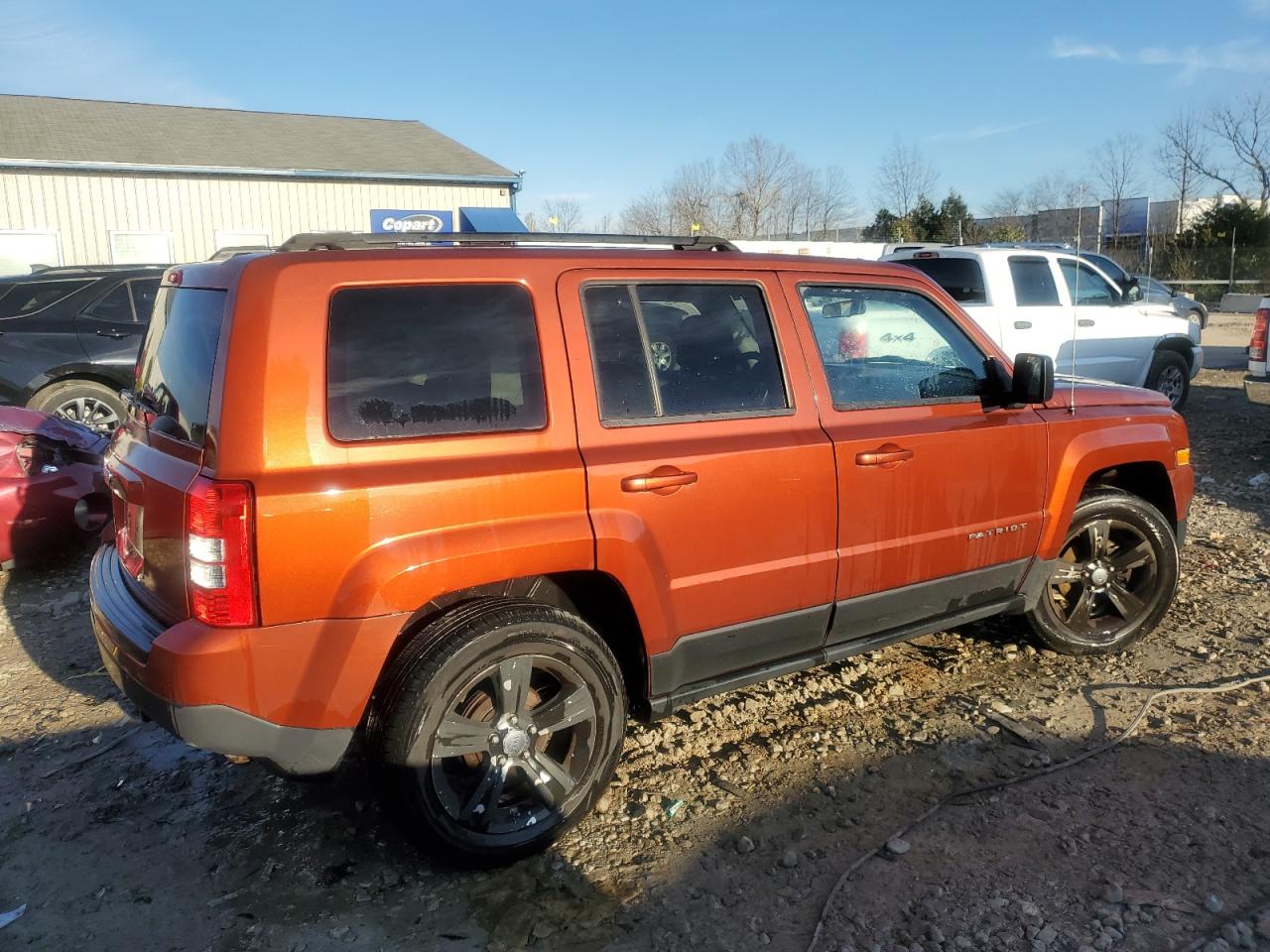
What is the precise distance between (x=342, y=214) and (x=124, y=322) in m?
12.8

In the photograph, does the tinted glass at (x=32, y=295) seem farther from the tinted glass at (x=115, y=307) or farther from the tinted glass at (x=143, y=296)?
the tinted glass at (x=143, y=296)

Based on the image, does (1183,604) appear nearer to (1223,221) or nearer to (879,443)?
(879,443)

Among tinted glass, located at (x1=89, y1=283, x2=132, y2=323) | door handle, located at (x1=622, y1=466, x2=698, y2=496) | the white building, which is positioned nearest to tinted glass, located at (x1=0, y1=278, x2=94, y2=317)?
tinted glass, located at (x1=89, y1=283, x2=132, y2=323)

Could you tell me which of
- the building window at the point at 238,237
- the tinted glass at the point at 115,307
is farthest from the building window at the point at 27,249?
the tinted glass at the point at 115,307

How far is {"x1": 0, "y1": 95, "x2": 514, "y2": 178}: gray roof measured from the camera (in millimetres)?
18734

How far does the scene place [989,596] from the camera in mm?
4172

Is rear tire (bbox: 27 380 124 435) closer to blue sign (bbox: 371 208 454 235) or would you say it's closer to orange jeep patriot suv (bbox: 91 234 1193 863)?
orange jeep patriot suv (bbox: 91 234 1193 863)

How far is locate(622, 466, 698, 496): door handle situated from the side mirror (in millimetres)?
1572

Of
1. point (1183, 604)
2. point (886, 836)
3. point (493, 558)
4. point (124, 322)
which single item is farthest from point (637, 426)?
point (124, 322)

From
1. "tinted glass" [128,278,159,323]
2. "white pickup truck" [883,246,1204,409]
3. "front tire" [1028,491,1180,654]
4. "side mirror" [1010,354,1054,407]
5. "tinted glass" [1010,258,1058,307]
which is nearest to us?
"side mirror" [1010,354,1054,407]

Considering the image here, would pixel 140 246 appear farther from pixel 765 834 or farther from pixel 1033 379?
pixel 765 834

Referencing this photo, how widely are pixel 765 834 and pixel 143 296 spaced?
26.5 feet

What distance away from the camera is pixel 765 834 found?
325 centimetres

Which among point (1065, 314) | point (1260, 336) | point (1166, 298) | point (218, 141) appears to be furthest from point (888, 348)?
point (218, 141)
